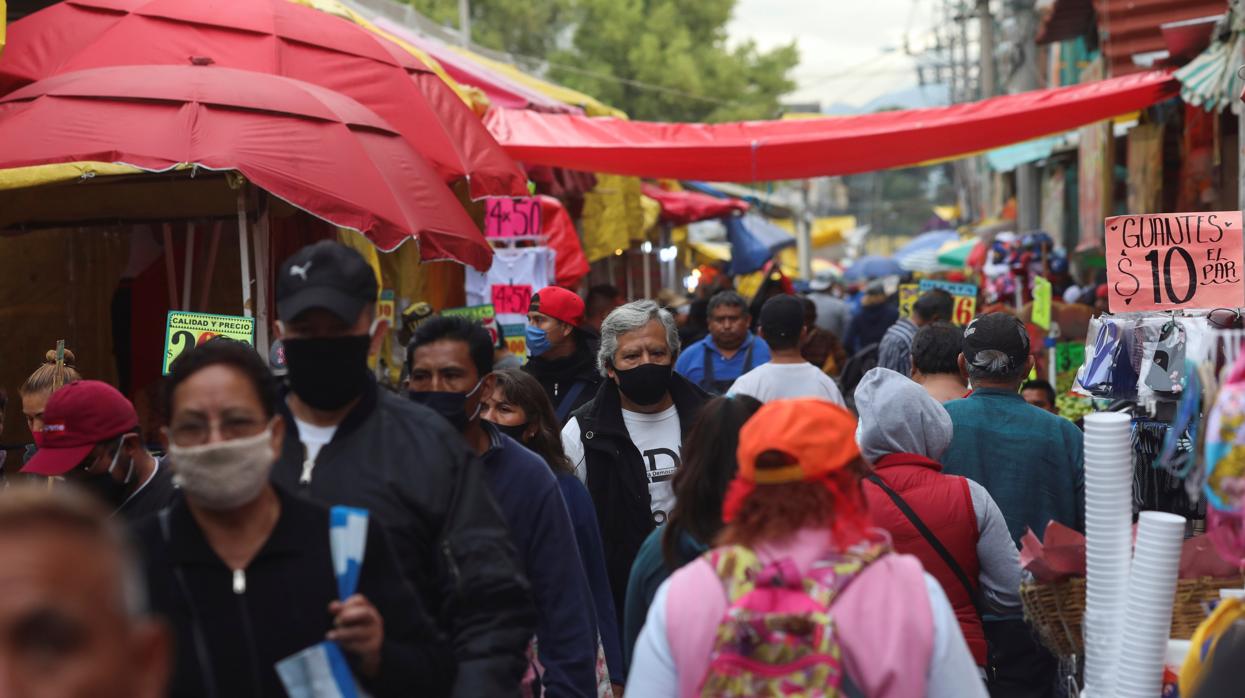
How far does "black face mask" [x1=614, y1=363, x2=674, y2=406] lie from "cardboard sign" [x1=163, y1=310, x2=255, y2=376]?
7.15 ft

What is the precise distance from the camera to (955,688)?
302 centimetres

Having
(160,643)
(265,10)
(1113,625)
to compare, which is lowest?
(1113,625)

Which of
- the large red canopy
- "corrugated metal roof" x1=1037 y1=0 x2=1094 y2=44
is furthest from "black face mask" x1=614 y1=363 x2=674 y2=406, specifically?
"corrugated metal roof" x1=1037 y1=0 x2=1094 y2=44

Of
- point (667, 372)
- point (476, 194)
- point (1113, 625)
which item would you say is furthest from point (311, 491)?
point (476, 194)

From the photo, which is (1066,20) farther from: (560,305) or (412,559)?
(412,559)

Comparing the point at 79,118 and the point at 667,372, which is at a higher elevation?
the point at 79,118

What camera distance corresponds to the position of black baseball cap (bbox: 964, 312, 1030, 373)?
5941 millimetres

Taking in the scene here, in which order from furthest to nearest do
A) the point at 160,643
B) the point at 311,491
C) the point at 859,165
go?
the point at 859,165, the point at 311,491, the point at 160,643

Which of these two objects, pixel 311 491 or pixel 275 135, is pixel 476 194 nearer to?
pixel 275 135

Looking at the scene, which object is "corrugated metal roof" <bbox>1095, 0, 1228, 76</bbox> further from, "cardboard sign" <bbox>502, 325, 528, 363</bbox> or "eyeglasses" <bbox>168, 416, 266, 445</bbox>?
"eyeglasses" <bbox>168, 416, 266, 445</bbox>

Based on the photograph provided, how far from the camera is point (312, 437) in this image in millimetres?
3438

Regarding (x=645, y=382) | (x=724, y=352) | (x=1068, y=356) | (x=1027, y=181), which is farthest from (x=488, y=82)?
(x=1027, y=181)

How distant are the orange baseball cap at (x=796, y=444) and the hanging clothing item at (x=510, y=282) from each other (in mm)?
8665

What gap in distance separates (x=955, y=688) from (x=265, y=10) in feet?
24.8
